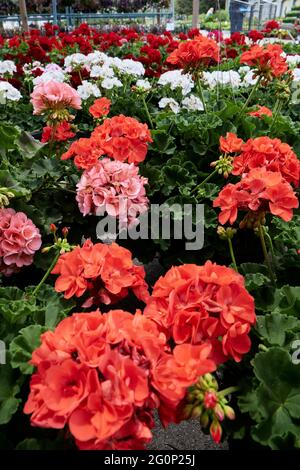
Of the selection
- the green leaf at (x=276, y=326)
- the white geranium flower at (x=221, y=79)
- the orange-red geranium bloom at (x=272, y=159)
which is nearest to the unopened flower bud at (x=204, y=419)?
the green leaf at (x=276, y=326)

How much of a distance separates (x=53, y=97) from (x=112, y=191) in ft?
1.60

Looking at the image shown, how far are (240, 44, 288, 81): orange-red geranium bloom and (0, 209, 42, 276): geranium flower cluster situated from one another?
121 centimetres

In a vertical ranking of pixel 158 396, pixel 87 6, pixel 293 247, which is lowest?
pixel 87 6

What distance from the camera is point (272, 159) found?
1.40m

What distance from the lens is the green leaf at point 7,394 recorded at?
37.8 inches

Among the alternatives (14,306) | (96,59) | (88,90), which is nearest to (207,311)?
(14,306)

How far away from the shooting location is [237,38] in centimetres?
598

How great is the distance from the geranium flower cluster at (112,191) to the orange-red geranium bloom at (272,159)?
35 cm

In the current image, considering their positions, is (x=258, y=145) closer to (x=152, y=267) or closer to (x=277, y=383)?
(x=277, y=383)

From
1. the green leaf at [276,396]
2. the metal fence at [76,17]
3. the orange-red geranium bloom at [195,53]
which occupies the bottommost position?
the metal fence at [76,17]

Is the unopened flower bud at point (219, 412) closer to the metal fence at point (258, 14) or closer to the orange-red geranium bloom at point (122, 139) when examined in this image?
the orange-red geranium bloom at point (122, 139)

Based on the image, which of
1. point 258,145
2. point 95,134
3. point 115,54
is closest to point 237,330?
point 258,145

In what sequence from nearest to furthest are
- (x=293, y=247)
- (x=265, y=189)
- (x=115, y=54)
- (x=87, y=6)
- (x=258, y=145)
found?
(x=265, y=189)
(x=258, y=145)
(x=293, y=247)
(x=115, y=54)
(x=87, y=6)

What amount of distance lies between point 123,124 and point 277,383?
1.11 meters
